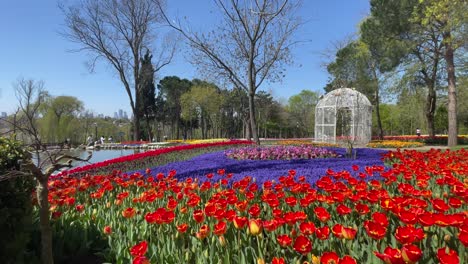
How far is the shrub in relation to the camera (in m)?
2.01

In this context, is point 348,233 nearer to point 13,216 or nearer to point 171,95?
point 13,216

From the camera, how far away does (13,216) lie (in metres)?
2.06

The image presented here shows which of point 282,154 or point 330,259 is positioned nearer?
point 330,259

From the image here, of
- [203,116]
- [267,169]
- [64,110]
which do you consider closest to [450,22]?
[267,169]

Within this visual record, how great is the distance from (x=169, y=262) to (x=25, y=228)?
3.20 ft

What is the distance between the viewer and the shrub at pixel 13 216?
6.58 feet

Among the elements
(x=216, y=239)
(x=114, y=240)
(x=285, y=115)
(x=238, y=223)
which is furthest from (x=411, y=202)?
(x=285, y=115)

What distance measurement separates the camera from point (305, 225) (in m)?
1.95

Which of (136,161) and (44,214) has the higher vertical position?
(44,214)

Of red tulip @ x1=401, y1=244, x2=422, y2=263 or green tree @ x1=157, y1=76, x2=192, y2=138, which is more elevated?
green tree @ x1=157, y1=76, x2=192, y2=138

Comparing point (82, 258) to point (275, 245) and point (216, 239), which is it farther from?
point (275, 245)

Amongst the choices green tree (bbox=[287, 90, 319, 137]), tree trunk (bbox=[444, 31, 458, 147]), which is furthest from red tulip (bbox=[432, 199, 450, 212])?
green tree (bbox=[287, 90, 319, 137])

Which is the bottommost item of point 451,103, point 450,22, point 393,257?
point 393,257

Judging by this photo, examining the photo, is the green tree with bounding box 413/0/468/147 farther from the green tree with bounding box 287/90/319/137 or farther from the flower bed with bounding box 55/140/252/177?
the green tree with bounding box 287/90/319/137
